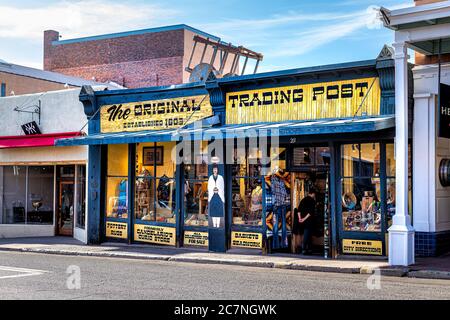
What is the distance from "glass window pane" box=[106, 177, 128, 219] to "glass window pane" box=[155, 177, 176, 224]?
4.27ft

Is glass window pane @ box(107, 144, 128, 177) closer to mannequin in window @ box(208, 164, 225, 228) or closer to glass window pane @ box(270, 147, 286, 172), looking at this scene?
mannequin in window @ box(208, 164, 225, 228)

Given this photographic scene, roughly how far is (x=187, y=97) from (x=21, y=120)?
7.85m

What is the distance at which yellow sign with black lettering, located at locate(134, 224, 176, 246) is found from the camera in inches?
725

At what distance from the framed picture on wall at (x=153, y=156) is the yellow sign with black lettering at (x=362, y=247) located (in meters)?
6.33

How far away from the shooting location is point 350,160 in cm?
1545

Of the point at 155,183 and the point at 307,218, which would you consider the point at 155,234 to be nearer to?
the point at 155,183

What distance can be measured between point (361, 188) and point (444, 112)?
2.75 meters

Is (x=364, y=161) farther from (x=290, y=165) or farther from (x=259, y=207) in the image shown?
(x=259, y=207)

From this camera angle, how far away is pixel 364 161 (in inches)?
600

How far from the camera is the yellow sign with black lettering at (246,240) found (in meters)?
16.7

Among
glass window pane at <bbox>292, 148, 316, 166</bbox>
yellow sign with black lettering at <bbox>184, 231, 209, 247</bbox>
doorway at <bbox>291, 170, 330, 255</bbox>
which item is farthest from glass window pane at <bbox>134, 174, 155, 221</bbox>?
glass window pane at <bbox>292, 148, 316, 166</bbox>

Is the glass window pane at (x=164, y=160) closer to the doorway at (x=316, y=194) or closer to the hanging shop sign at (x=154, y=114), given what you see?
the hanging shop sign at (x=154, y=114)

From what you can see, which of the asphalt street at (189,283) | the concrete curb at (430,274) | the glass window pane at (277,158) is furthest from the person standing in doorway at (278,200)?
the concrete curb at (430,274)
